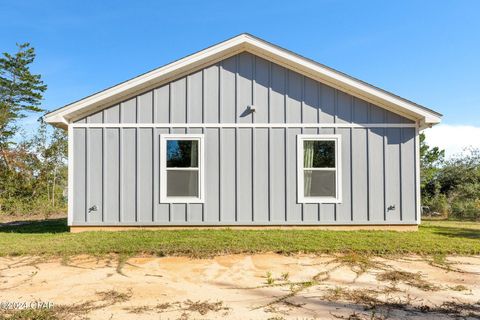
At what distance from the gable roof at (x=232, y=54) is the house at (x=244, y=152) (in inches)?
1.2

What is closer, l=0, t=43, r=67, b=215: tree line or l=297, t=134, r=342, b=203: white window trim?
l=297, t=134, r=342, b=203: white window trim

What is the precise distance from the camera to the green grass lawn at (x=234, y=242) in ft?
18.4

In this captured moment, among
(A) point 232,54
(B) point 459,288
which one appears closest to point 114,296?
(B) point 459,288

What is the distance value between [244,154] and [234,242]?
2.36 m

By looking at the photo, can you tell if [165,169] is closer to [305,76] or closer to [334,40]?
[305,76]

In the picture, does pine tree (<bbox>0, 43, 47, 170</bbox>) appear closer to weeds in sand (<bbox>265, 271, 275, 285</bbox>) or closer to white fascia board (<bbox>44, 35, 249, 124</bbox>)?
white fascia board (<bbox>44, 35, 249, 124</bbox>)

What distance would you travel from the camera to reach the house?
7.68 m

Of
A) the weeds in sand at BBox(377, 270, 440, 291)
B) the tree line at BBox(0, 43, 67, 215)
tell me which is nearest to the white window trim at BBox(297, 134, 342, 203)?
the weeds in sand at BBox(377, 270, 440, 291)

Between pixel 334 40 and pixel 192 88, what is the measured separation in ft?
24.8

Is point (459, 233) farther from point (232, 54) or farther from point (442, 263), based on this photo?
point (232, 54)

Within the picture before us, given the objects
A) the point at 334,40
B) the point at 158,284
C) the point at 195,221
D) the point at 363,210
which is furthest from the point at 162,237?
→ the point at 334,40

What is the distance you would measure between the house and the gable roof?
0.10 ft

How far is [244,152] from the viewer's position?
7770 millimetres

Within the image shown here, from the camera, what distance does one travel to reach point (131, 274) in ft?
14.6
